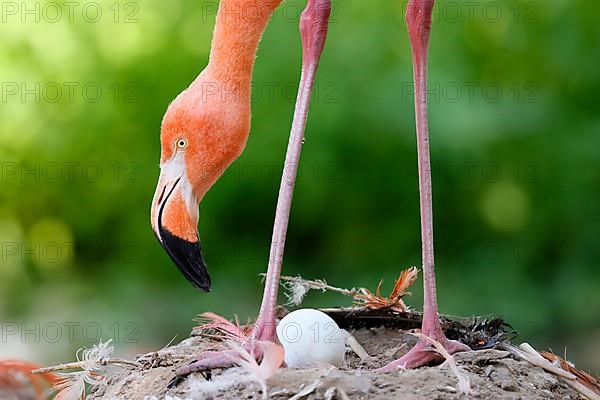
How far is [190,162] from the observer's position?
1.57 m

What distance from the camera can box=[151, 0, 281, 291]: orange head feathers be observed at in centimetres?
155

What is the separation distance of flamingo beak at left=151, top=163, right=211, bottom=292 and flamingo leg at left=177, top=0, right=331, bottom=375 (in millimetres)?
181

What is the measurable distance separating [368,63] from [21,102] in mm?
1217

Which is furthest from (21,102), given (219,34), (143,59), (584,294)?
(584,294)

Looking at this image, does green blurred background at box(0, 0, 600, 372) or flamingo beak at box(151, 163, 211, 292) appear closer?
flamingo beak at box(151, 163, 211, 292)

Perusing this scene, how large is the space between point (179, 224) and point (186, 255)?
0.06m

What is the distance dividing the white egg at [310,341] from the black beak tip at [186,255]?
0.56 feet

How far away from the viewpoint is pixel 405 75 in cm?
292

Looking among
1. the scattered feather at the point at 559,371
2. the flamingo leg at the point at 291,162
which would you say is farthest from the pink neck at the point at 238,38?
the scattered feather at the point at 559,371

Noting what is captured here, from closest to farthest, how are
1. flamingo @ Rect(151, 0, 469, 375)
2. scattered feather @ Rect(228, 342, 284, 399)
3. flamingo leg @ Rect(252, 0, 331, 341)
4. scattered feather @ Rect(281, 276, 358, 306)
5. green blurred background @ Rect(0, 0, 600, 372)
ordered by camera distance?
scattered feather @ Rect(228, 342, 284, 399) < flamingo leg @ Rect(252, 0, 331, 341) < flamingo @ Rect(151, 0, 469, 375) < scattered feather @ Rect(281, 276, 358, 306) < green blurred background @ Rect(0, 0, 600, 372)

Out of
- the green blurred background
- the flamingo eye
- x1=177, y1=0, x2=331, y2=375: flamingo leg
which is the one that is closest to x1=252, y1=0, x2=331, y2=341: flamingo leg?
x1=177, y1=0, x2=331, y2=375: flamingo leg


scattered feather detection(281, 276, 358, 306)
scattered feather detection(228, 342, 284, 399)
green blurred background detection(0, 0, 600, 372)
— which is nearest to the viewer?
scattered feather detection(228, 342, 284, 399)

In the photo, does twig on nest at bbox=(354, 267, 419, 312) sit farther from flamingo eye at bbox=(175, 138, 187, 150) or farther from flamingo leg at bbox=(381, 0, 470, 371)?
flamingo eye at bbox=(175, 138, 187, 150)

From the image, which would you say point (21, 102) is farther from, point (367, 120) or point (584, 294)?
point (584, 294)
